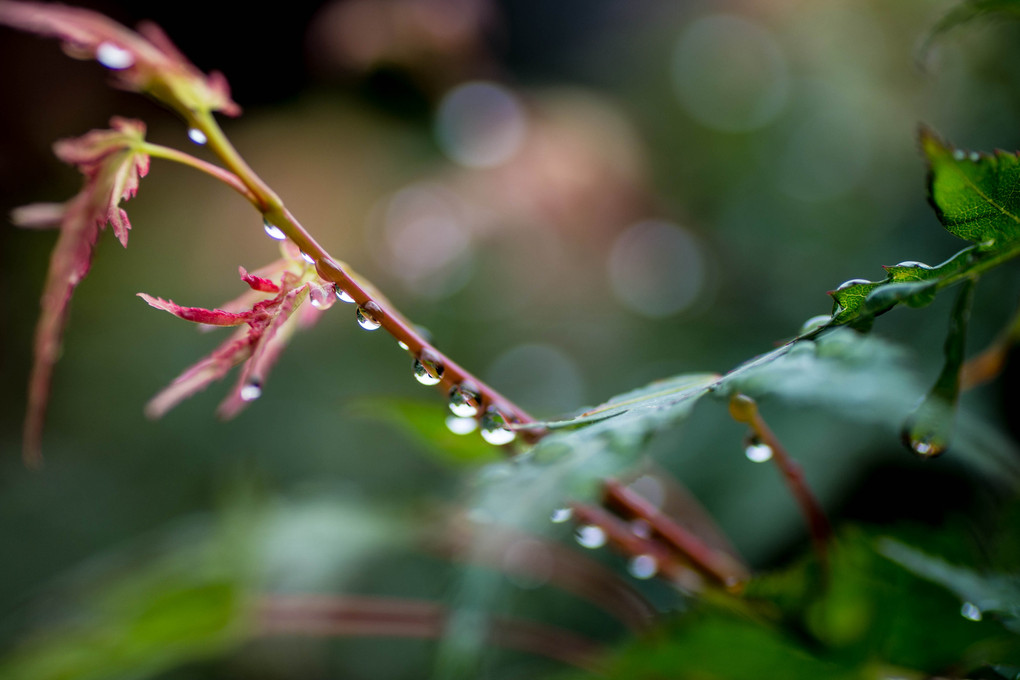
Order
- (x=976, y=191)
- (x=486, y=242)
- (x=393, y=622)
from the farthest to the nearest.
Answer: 1. (x=486, y=242)
2. (x=393, y=622)
3. (x=976, y=191)

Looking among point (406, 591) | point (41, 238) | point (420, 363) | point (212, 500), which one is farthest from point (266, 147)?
point (420, 363)

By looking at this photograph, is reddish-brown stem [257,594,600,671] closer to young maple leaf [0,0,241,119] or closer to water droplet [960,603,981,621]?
water droplet [960,603,981,621]

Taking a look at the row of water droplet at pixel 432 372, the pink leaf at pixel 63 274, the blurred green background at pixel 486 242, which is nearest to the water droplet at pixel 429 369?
the row of water droplet at pixel 432 372

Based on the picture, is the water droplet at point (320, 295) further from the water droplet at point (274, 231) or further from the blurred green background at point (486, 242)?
the blurred green background at point (486, 242)

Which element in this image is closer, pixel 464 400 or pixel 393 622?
pixel 464 400

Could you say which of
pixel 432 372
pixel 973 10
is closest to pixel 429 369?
pixel 432 372

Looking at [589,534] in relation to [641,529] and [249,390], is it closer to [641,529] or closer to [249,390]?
[641,529]
